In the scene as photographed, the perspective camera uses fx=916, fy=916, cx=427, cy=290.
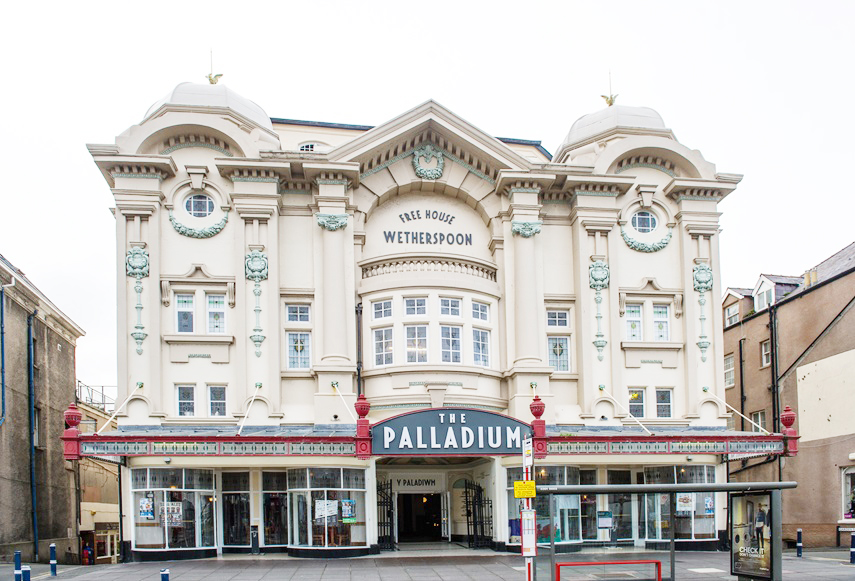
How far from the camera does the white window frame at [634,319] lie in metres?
32.4

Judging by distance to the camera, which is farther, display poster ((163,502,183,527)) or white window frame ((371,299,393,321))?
white window frame ((371,299,393,321))

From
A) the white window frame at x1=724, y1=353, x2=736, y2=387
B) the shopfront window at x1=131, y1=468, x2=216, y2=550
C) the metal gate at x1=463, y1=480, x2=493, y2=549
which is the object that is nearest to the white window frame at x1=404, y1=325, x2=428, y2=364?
the metal gate at x1=463, y1=480, x2=493, y2=549

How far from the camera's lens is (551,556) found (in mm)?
18391

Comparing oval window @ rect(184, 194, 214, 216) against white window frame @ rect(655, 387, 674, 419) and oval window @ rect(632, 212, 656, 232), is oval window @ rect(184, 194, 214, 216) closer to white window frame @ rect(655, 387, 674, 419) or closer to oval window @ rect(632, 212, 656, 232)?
oval window @ rect(632, 212, 656, 232)

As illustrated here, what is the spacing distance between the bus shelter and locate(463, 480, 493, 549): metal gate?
1018 centimetres

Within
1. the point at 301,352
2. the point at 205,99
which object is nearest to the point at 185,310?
the point at 301,352

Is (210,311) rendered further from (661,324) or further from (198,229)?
(661,324)

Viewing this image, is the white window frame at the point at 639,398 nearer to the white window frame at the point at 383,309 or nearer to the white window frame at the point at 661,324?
the white window frame at the point at 661,324

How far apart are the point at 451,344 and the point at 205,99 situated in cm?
1191

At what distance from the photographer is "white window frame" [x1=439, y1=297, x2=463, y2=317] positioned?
3045 cm

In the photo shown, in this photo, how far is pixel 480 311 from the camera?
103 ft

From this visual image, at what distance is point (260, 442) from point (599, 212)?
1420cm

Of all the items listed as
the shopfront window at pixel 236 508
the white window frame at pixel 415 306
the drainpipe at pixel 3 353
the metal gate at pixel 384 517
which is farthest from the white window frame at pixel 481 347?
the drainpipe at pixel 3 353

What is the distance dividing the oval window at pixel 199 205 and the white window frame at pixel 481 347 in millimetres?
9844
